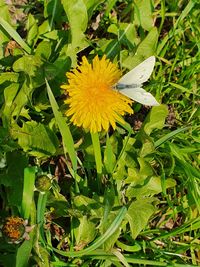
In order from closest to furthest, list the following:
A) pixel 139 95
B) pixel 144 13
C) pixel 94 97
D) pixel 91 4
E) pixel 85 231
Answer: pixel 139 95
pixel 94 97
pixel 85 231
pixel 91 4
pixel 144 13

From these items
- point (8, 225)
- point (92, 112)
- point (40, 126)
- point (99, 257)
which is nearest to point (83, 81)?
point (92, 112)

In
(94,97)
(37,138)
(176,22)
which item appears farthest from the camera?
(176,22)

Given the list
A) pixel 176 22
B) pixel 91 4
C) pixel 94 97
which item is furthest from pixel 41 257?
pixel 176 22

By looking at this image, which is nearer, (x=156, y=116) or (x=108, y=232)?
(x=108, y=232)

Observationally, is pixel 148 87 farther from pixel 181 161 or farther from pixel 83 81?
pixel 83 81

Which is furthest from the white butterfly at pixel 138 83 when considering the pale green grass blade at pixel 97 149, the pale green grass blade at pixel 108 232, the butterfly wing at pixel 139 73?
the pale green grass blade at pixel 108 232

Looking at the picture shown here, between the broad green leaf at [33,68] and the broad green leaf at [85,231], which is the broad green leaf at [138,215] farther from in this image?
the broad green leaf at [33,68]

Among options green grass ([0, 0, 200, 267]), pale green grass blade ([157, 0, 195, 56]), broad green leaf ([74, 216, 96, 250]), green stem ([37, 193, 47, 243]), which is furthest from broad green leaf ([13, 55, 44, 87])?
pale green grass blade ([157, 0, 195, 56])

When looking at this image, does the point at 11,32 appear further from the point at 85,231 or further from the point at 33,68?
the point at 85,231
